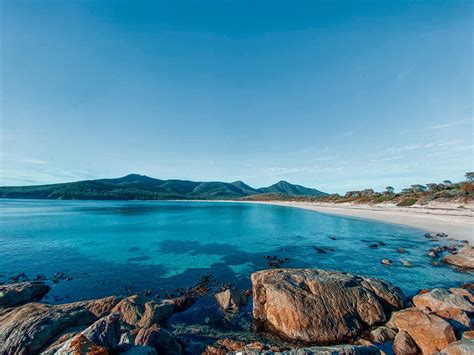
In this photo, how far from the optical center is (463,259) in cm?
1877

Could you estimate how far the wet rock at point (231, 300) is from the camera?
12258 millimetres

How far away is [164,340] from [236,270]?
453 inches

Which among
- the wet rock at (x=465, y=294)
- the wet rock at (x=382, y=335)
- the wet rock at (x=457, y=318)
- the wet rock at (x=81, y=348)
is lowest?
the wet rock at (x=382, y=335)

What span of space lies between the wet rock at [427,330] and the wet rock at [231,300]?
8.45 meters

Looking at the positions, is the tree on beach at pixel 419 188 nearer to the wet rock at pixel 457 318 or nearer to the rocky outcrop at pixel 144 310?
the wet rock at pixel 457 318

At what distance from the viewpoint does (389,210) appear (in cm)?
6319

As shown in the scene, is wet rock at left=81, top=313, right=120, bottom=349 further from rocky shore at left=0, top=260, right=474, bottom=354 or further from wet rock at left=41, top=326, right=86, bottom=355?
wet rock at left=41, top=326, right=86, bottom=355

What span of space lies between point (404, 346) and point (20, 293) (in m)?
22.8

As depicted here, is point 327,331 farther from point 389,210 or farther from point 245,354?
point 389,210

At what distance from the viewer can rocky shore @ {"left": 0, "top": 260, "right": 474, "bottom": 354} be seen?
7363 mm

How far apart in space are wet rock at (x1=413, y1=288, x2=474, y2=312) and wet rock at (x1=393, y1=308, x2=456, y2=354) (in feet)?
7.11

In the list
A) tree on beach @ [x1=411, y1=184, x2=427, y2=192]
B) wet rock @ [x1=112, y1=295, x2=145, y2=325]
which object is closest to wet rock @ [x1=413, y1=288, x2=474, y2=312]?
wet rock @ [x1=112, y1=295, x2=145, y2=325]

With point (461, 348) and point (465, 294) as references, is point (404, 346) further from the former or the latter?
point (465, 294)

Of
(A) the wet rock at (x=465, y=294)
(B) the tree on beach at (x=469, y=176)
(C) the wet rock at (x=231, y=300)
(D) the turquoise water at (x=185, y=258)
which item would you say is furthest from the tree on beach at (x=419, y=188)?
(C) the wet rock at (x=231, y=300)
